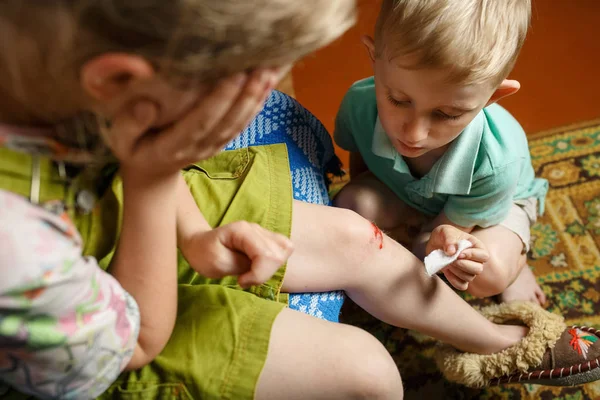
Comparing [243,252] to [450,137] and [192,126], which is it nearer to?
[192,126]

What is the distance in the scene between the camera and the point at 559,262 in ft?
3.44

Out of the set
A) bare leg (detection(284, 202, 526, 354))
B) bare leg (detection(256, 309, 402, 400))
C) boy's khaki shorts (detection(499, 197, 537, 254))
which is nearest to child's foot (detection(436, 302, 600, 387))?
bare leg (detection(284, 202, 526, 354))

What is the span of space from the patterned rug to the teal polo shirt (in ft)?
0.42

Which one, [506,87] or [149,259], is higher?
[506,87]

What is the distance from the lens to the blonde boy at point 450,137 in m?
0.69

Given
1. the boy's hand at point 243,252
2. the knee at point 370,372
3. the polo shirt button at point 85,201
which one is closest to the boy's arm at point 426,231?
the knee at point 370,372

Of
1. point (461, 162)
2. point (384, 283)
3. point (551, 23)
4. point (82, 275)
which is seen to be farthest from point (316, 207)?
point (551, 23)

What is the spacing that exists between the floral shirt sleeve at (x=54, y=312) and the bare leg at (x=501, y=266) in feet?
1.92

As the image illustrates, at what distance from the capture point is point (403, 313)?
77cm

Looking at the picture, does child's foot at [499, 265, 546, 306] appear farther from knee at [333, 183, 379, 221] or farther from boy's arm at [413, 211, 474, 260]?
knee at [333, 183, 379, 221]

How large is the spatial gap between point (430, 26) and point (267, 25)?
0.40 metres

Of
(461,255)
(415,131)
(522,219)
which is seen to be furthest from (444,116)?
(522,219)

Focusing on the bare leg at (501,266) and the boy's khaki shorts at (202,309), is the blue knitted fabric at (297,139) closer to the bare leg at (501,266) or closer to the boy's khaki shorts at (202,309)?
the boy's khaki shorts at (202,309)

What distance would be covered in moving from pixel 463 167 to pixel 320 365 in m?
0.42
